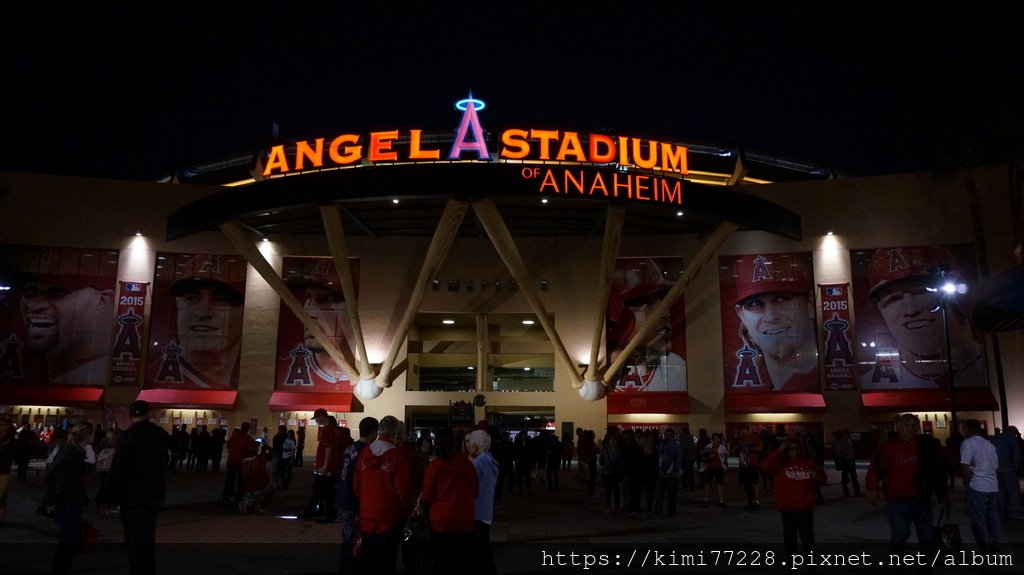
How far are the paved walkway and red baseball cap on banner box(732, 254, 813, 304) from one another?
16.5 metres

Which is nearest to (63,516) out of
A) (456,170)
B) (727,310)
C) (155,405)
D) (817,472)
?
(817,472)

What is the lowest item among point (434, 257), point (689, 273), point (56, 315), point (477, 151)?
point (56, 315)

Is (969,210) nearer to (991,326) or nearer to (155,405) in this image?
(991,326)

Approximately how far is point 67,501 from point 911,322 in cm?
3252

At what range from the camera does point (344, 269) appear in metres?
28.8

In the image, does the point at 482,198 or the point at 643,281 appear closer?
the point at 482,198

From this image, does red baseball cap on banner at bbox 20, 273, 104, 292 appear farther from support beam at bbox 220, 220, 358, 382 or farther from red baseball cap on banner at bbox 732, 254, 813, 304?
red baseball cap on banner at bbox 732, 254, 813, 304

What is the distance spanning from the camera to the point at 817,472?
8492mm

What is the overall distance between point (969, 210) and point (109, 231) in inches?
1536

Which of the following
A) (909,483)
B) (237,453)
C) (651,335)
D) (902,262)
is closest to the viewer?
(909,483)

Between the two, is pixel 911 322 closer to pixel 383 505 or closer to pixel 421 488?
pixel 421 488

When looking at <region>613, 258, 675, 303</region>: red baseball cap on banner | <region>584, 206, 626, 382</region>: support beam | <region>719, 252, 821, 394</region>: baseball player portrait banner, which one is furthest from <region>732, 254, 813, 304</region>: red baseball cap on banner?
<region>584, 206, 626, 382</region>: support beam

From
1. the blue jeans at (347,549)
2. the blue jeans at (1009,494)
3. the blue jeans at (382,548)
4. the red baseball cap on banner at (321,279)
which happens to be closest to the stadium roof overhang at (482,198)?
the red baseball cap on banner at (321,279)

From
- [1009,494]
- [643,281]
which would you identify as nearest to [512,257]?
[643,281]
